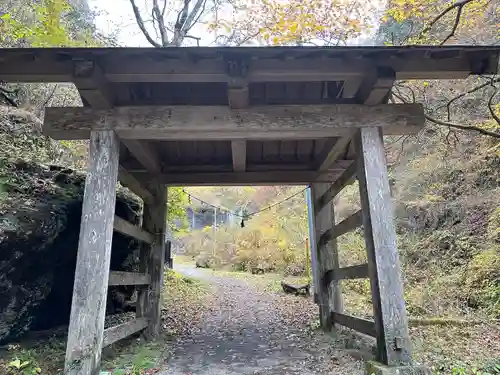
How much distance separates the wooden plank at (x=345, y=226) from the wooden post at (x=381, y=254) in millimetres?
359

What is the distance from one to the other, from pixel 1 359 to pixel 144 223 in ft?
8.56

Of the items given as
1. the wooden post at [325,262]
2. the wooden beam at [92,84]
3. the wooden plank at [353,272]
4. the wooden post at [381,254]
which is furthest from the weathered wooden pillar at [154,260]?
the wooden post at [381,254]

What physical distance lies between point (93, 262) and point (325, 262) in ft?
12.7

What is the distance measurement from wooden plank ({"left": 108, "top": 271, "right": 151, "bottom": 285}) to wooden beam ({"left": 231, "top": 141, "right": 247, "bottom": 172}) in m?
2.12

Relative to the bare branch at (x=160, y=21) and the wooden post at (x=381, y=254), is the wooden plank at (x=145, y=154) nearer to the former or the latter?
the wooden post at (x=381, y=254)

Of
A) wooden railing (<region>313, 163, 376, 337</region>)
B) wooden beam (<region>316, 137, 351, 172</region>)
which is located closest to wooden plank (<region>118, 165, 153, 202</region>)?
wooden beam (<region>316, 137, 351, 172</region>)

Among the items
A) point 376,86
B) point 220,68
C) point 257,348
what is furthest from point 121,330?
point 376,86

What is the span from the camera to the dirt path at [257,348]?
3.94m

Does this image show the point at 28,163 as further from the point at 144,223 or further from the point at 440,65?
the point at 440,65

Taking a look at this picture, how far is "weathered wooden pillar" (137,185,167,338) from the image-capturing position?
5.40 metres

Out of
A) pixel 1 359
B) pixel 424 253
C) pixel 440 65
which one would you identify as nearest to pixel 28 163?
pixel 1 359

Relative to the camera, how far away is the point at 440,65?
340 cm

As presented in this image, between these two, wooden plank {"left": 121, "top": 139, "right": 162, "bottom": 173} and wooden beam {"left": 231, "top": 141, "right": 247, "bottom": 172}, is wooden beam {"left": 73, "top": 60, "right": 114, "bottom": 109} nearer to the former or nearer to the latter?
wooden plank {"left": 121, "top": 139, "right": 162, "bottom": 173}

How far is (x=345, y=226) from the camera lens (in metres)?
4.38
